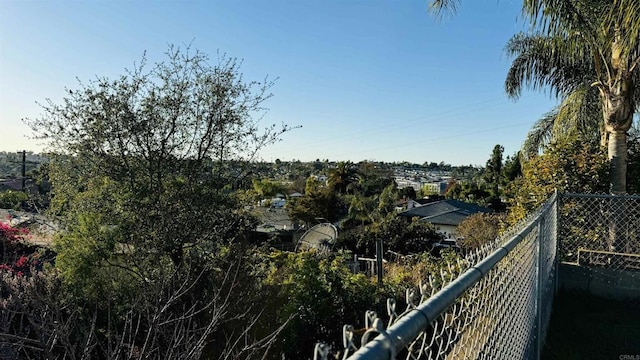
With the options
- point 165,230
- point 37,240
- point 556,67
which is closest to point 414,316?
point 165,230

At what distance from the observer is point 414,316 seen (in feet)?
2.89

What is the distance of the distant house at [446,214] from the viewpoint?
967 inches

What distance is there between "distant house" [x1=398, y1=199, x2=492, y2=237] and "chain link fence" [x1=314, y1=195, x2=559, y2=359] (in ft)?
68.2

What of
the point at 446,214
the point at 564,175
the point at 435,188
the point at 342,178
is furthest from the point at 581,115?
the point at 435,188

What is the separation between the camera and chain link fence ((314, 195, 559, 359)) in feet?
2.57

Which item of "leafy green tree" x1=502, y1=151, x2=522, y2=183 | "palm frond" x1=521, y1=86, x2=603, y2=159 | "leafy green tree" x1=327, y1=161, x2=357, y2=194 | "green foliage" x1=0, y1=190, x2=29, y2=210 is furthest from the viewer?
"leafy green tree" x1=327, y1=161, x2=357, y2=194

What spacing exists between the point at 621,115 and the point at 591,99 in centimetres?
229

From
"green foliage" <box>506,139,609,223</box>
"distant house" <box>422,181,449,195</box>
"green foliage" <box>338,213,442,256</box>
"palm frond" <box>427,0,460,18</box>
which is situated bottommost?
"green foliage" <box>338,213,442,256</box>

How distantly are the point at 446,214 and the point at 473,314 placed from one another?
25.4 m

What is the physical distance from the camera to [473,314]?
1.59 meters

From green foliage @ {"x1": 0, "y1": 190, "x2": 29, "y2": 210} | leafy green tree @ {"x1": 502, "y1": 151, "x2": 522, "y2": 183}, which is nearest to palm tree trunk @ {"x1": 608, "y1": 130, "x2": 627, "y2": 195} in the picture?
green foliage @ {"x1": 0, "y1": 190, "x2": 29, "y2": 210}

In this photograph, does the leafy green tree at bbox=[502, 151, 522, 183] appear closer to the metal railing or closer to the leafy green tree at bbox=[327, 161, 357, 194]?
the leafy green tree at bbox=[327, 161, 357, 194]

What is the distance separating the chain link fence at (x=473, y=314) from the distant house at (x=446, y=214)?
2077 centimetres

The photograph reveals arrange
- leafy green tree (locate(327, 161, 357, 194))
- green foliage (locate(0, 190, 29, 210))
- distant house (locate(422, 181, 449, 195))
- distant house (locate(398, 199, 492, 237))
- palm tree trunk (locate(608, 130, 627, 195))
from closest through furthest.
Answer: palm tree trunk (locate(608, 130, 627, 195)) < green foliage (locate(0, 190, 29, 210)) < distant house (locate(398, 199, 492, 237)) < leafy green tree (locate(327, 161, 357, 194)) < distant house (locate(422, 181, 449, 195))
